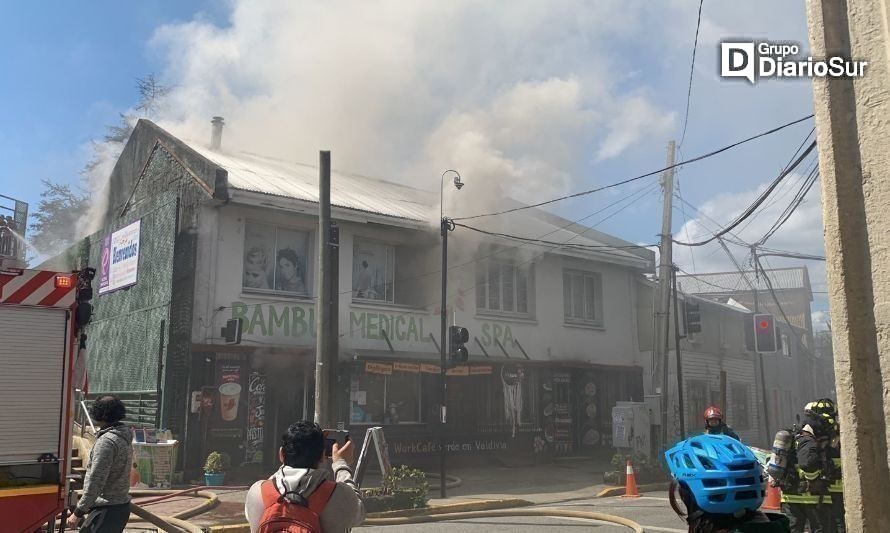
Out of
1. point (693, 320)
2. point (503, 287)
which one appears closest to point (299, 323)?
point (503, 287)

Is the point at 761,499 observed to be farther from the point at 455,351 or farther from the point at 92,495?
the point at 455,351

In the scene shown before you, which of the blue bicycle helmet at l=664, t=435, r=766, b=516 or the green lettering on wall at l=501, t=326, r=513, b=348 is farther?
the green lettering on wall at l=501, t=326, r=513, b=348

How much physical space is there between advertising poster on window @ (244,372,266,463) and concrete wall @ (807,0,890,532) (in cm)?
1282

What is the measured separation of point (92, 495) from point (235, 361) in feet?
33.6

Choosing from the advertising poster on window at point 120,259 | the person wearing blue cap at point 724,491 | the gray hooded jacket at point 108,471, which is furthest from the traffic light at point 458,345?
the person wearing blue cap at point 724,491

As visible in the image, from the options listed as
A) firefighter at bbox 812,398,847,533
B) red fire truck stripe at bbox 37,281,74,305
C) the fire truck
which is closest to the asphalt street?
firefighter at bbox 812,398,847,533

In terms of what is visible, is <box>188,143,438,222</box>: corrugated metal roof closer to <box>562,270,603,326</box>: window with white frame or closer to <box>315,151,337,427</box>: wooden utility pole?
<box>315,151,337,427</box>: wooden utility pole

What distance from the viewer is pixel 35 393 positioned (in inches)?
202

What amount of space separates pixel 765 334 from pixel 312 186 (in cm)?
1184

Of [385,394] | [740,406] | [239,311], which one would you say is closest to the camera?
[239,311]

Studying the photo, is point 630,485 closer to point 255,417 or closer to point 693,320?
point 693,320

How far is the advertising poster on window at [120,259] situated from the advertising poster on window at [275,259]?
10.9 ft

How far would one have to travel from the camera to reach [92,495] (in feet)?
15.2

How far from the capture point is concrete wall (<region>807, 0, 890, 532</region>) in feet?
10.8
